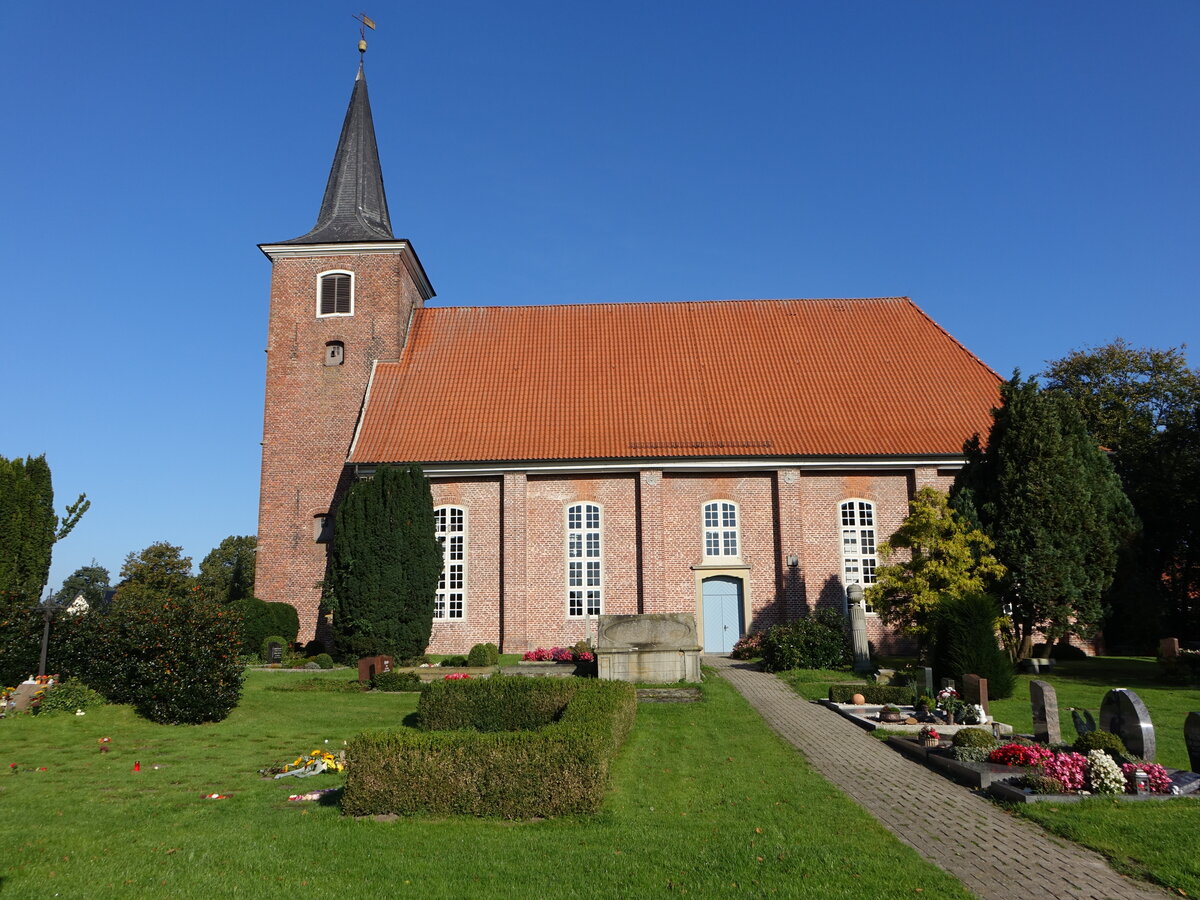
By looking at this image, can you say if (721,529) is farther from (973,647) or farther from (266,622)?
(266,622)

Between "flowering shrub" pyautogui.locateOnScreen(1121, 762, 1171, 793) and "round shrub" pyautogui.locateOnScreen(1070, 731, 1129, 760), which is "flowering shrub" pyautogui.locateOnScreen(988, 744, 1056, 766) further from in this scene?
"flowering shrub" pyautogui.locateOnScreen(1121, 762, 1171, 793)

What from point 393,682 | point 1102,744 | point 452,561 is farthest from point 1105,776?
point 452,561

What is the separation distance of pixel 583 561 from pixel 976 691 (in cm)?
1353

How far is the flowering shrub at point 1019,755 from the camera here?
10266 mm

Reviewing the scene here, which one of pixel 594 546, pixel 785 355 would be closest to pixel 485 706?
pixel 594 546

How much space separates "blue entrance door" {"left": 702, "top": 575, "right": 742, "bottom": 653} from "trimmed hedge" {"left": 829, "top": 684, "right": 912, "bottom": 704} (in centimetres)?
895

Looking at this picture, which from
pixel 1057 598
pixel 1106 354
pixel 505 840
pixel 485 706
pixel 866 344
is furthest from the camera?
pixel 1106 354

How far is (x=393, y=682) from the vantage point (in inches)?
748

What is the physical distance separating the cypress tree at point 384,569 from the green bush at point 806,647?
363 inches

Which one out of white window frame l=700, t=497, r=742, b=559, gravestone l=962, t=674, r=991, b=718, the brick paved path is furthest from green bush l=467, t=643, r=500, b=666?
gravestone l=962, t=674, r=991, b=718

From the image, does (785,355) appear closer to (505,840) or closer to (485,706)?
(485,706)

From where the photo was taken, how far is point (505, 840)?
8.17 meters

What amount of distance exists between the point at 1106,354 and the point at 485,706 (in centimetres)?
3339

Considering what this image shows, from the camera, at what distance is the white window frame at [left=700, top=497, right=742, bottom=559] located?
25.8m
